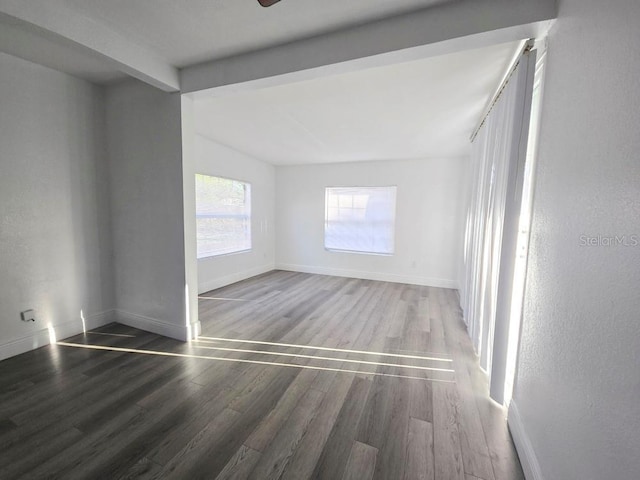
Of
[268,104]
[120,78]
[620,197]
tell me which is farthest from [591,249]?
[120,78]

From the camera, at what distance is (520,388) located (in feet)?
5.00

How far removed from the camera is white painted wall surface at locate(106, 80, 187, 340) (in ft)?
8.11

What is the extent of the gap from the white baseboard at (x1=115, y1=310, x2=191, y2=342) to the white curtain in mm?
2685

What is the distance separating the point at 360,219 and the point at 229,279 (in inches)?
111

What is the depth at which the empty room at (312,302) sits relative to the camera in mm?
977

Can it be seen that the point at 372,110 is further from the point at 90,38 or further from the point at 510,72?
the point at 90,38

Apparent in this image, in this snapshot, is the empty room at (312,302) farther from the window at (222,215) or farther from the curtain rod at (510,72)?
the window at (222,215)

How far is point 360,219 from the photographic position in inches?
212

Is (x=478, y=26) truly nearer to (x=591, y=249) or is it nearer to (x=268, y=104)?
(x=591, y=249)

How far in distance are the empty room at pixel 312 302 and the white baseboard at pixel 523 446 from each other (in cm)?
1

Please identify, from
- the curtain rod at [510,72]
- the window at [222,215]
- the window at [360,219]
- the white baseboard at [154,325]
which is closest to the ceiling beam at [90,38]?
the window at [222,215]

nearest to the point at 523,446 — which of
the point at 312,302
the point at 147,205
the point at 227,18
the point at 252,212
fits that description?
the point at 312,302

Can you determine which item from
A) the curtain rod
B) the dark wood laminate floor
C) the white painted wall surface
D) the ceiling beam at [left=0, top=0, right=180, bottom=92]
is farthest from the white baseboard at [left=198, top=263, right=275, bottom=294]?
the curtain rod

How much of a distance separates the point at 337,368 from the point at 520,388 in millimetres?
1239
